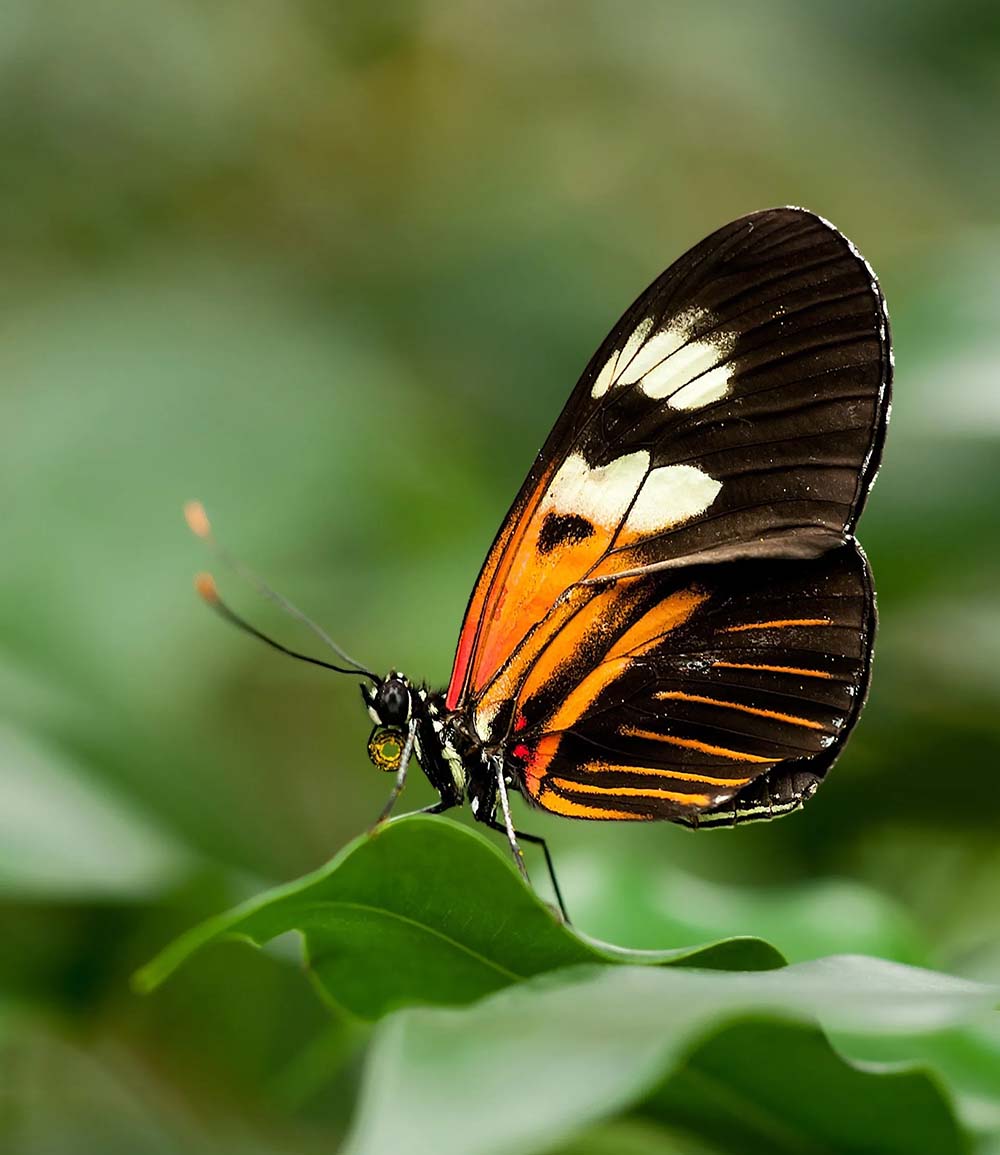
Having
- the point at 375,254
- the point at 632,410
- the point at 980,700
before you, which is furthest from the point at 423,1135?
the point at 375,254

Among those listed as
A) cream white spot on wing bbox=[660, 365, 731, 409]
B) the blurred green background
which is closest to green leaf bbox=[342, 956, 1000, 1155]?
the blurred green background

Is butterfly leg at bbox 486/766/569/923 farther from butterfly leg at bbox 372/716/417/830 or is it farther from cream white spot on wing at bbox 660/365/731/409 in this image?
cream white spot on wing at bbox 660/365/731/409

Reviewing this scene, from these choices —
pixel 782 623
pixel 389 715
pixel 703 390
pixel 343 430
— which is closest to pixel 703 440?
pixel 703 390

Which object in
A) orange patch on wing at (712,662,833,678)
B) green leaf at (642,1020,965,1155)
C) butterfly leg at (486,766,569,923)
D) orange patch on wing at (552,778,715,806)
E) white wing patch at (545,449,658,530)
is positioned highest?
white wing patch at (545,449,658,530)

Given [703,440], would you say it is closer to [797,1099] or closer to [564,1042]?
[797,1099]

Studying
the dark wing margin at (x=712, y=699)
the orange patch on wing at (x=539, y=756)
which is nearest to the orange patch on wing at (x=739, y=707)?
the dark wing margin at (x=712, y=699)

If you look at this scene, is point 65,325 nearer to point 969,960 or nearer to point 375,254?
point 375,254
